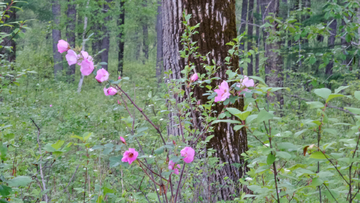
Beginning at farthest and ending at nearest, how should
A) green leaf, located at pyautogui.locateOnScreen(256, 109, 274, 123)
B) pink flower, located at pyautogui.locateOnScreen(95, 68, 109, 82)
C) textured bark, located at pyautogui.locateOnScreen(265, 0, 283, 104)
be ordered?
textured bark, located at pyautogui.locateOnScreen(265, 0, 283, 104)
pink flower, located at pyautogui.locateOnScreen(95, 68, 109, 82)
green leaf, located at pyautogui.locateOnScreen(256, 109, 274, 123)

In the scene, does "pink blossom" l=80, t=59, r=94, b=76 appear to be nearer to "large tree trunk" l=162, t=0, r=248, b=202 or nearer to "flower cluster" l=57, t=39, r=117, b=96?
"flower cluster" l=57, t=39, r=117, b=96

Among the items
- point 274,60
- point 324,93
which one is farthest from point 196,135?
point 274,60

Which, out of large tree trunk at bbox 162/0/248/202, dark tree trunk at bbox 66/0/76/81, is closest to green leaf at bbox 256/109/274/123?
large tree trunk at bbox 162/0/248/202

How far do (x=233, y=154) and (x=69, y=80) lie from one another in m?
11.0

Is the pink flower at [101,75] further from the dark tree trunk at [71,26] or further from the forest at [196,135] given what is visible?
the dark tree trunk at [71,26]

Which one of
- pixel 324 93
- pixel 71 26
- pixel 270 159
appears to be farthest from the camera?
pixel 71 26

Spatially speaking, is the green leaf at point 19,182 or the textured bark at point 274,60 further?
the textured bark at point 274,60

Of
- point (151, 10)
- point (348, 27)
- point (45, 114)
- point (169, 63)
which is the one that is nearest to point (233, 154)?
point (169, 63)

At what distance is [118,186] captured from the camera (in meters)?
2.86

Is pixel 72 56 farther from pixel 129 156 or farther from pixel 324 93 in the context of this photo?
pixel 324 93

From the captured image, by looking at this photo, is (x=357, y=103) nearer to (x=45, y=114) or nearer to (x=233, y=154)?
(x=233, y=154)

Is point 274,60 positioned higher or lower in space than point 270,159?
higher

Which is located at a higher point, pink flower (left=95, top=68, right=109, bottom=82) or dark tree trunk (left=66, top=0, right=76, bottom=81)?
dark tree trunk (left=66, top=0, right=76, bottom=81)

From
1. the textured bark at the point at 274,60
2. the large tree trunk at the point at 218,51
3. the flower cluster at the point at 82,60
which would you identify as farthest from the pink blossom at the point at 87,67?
the textured bark at the point at 274,60
